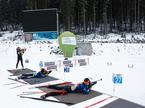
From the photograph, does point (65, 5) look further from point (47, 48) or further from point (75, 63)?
point (75, 63)

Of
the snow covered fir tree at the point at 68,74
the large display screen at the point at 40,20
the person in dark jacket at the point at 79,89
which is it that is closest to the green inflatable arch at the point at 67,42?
the snow covered fir tree at the point at 68,74

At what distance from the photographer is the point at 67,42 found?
28781mm

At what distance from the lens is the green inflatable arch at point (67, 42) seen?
28672 mm

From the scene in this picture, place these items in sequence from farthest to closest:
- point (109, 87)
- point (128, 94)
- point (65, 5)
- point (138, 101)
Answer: point (65, 5) → point (109, 87) → point (128, 94) → point (138, 101)

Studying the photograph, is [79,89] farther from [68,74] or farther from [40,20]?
[40,20]

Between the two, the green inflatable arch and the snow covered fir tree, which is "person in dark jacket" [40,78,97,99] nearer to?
the snow covered fir tree

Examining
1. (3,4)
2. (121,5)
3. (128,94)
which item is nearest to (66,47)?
(128,94)

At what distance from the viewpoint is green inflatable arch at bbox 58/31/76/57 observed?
2867 centimetres

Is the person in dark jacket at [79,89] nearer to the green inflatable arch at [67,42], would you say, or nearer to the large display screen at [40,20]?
the green inflatable arch at [67,42]

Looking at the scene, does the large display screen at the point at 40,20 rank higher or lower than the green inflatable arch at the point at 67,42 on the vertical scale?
higher

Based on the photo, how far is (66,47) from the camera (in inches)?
1139

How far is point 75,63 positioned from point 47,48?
13.9 meters

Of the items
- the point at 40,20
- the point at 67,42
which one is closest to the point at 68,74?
the point at 67,42

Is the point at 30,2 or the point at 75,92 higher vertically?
the point at 30,2
